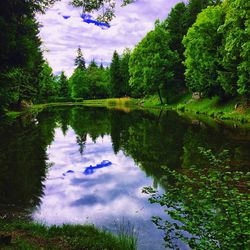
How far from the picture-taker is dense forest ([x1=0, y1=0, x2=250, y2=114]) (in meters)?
16.0

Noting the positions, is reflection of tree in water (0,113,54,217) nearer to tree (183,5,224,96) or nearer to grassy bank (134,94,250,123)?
grassy bank (134,94,250,123)

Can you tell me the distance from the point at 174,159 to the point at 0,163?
8459 mm

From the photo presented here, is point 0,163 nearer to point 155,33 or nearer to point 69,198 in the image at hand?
point 69,198

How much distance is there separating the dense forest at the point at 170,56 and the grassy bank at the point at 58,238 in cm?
629

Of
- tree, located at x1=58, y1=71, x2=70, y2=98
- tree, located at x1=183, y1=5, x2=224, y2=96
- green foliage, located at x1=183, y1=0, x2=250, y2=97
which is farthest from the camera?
tree, located at x1=58, y1=71, x2=70, y2=98

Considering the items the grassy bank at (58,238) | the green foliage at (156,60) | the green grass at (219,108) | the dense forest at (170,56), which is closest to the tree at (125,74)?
the dense forest at (170,56)

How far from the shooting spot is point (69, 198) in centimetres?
1173

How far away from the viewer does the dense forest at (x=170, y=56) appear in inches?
632

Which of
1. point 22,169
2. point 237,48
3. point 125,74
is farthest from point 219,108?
point 125,74

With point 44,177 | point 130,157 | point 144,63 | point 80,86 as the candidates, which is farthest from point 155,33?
point 80,86

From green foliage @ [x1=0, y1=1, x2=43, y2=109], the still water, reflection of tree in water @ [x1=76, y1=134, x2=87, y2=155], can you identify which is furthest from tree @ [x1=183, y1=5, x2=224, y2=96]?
green foliage @ [x1=0, y1=1, x2=43, y2=109]

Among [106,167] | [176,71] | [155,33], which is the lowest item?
[106,167]

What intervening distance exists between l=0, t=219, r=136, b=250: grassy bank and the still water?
78cm

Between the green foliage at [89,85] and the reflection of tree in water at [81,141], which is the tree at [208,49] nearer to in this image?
the reflection of tree in water at [81,141]
